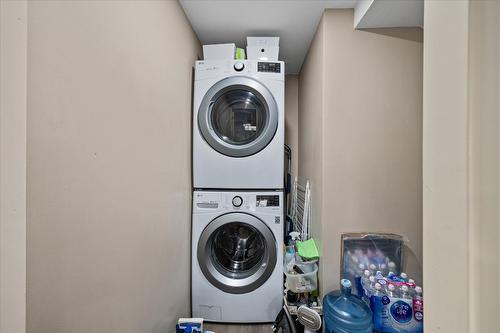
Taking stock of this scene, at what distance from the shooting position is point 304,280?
1384mm

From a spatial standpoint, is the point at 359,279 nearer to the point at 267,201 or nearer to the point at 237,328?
the point at 267,201

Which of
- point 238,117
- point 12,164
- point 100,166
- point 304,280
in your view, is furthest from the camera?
point 238,117

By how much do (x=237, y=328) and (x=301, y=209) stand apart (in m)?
1.01

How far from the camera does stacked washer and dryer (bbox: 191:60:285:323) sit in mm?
1508

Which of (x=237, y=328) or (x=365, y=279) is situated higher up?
(x=365, y=279)

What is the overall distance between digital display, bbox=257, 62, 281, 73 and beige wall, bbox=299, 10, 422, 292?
1.12 feet

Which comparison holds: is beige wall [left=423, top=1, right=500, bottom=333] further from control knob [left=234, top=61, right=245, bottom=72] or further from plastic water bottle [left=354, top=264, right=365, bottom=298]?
control knob [left=234, top=61, right=245, bottom=72]

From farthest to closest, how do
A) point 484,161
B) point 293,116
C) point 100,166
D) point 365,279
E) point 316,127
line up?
point 293,116 < point 316,127 < point 365,279 < point 100,166 < point 484,161

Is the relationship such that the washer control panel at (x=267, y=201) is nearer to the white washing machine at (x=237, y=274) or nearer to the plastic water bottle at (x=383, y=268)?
the white washing machine at (x=237, y=274)

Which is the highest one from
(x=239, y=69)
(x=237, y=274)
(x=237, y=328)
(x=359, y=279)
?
(x=239, y=69)

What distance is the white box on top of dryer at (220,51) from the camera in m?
1.58

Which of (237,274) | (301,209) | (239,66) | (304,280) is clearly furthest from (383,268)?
(239,66)

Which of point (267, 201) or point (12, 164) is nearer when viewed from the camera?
point (12, 164)

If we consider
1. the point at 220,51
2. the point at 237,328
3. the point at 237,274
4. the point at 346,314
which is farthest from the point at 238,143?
the point at 237,328
